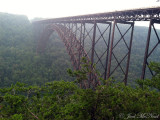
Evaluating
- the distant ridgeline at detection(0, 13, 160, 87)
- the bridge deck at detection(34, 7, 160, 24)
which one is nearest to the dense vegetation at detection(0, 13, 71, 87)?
the distant ridgeline at detection(0, 13, 160, 87)

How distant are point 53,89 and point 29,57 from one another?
25.3 meters

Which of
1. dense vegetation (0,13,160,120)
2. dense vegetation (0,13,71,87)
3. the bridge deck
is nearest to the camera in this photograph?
dense vegetation (0,13,160,120)

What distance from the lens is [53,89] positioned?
6.40m

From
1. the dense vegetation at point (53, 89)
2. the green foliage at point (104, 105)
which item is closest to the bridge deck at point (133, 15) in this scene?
the dense vegetation at point (53, 89)

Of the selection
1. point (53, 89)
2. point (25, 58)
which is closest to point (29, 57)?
point (25, 58)

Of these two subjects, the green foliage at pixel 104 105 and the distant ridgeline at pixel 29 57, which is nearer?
the green foliage at pixel 104 105

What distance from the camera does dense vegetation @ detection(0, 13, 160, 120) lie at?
443 centimetres

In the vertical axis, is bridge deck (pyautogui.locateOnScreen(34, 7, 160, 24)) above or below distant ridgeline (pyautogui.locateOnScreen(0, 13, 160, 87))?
above

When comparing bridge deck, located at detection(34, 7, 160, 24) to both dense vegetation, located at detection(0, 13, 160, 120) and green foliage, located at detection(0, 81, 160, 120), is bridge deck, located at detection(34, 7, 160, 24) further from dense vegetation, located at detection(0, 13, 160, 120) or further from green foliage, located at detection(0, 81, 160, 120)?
green foliage, located at detection(0, 81, 160, 120)

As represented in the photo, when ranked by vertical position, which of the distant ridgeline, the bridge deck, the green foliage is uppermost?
the bridge deck

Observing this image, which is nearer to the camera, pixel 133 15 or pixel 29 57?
pixel 133 15

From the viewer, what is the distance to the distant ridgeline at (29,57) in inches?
967

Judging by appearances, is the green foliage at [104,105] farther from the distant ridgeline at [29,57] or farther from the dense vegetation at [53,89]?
the distant ridgeline at [29,57]

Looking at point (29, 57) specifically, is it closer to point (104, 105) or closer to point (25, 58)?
point (25, 58)
